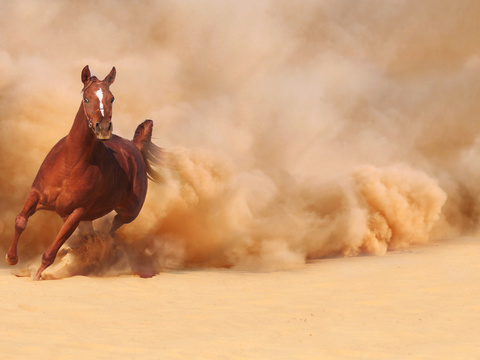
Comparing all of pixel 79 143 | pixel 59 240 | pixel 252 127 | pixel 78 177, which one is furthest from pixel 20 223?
pixel 252 127

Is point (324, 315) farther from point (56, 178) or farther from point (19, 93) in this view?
point (19, 93)

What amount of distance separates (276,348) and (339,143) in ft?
41.7

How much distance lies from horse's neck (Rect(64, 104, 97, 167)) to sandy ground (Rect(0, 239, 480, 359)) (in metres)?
1.47

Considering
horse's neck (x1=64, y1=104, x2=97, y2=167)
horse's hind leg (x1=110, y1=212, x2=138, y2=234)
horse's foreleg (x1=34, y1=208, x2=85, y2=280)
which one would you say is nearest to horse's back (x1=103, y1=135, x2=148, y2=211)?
horse's hind leg (x1=110, y1=212, x2=138, y2=234)

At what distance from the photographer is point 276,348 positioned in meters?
4.71

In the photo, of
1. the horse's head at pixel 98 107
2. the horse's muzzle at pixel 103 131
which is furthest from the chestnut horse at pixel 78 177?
the horse's muzzle at pixel 103 131

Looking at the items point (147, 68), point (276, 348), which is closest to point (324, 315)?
point (276, 348)

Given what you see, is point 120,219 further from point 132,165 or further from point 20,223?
point 20,223

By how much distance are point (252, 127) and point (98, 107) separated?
28.8ft

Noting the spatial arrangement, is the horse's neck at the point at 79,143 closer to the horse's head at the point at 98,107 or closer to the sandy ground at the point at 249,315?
the horse's head at the point at 98,107

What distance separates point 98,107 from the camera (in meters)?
7.57

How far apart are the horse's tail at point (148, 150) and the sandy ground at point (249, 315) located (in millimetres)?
2003

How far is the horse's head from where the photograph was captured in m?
7.49

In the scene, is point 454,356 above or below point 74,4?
below
